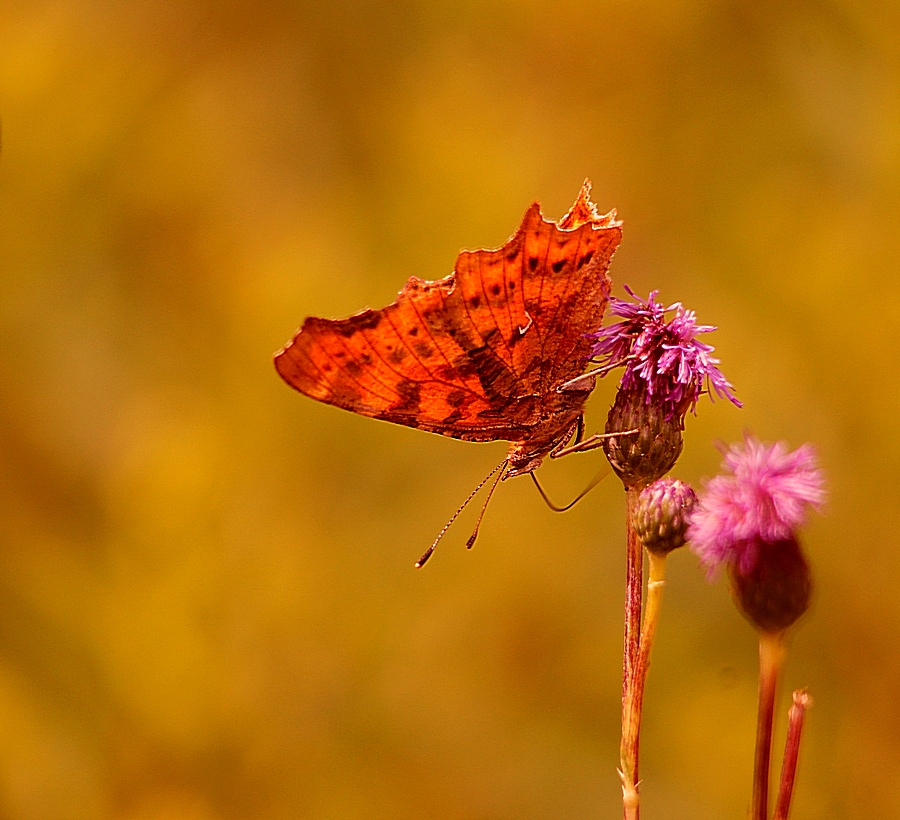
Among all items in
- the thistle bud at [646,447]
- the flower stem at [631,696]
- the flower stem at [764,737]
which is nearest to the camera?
the flower stem at [764,737]

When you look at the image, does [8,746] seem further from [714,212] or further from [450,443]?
[714,212]

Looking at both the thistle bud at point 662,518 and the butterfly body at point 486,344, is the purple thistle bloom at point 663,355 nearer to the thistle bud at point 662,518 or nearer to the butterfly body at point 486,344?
the butterfly body at point 486,344

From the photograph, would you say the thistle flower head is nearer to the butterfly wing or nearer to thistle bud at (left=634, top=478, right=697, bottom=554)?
thistle bud at (left=634, top=478, right=697, bottom=554)

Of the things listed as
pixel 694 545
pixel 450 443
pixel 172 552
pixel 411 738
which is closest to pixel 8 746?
pixel 172 552

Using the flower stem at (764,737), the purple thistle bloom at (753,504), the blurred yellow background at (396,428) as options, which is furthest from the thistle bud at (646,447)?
the blurred yellow background at (396,428)

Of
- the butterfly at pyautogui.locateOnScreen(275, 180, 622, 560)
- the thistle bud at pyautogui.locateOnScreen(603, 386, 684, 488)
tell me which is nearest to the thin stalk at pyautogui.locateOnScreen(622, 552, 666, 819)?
the thistle bud at pyautogui.locateOnScreen(603, 386, 684, 488)

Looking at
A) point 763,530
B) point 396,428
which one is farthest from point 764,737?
point 396,428

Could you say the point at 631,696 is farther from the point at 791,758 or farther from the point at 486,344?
the point at 486,344
